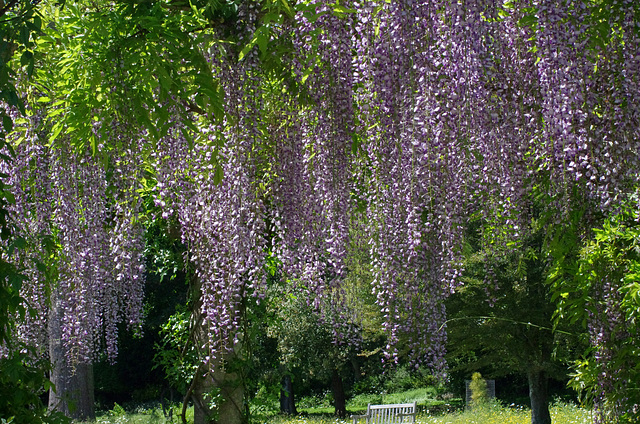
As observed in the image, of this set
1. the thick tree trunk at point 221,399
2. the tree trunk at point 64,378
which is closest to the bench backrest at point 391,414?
the thick tree trunk at point 221,399

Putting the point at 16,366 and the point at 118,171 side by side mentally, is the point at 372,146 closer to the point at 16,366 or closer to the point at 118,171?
the point at 118,171

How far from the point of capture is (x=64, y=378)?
857 cm

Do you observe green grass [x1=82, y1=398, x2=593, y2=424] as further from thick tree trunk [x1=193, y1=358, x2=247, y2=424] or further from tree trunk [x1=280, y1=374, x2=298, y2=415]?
tree trunk [x1=280, y1=374, x2=298, y2=415]

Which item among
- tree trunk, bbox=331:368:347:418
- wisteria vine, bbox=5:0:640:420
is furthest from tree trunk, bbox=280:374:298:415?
wisteria vine, bbox=5:0:640:420

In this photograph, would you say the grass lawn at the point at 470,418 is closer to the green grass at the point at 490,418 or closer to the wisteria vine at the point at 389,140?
the green grass at the point at 490,418

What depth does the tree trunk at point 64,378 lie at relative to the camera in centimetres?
785

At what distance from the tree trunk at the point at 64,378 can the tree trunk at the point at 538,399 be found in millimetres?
5842

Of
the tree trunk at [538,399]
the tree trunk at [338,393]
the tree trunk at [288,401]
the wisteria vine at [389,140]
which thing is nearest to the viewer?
the wisteria vine at [389,140]

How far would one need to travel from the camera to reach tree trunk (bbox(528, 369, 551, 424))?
29.7 ft

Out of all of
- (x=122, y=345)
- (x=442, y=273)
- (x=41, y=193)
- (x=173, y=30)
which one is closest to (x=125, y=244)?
(x=41, y=193)

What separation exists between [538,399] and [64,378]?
6270 mm

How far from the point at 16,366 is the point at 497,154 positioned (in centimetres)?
231

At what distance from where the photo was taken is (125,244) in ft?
12.9

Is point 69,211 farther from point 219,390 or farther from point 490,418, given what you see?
point 490,418
